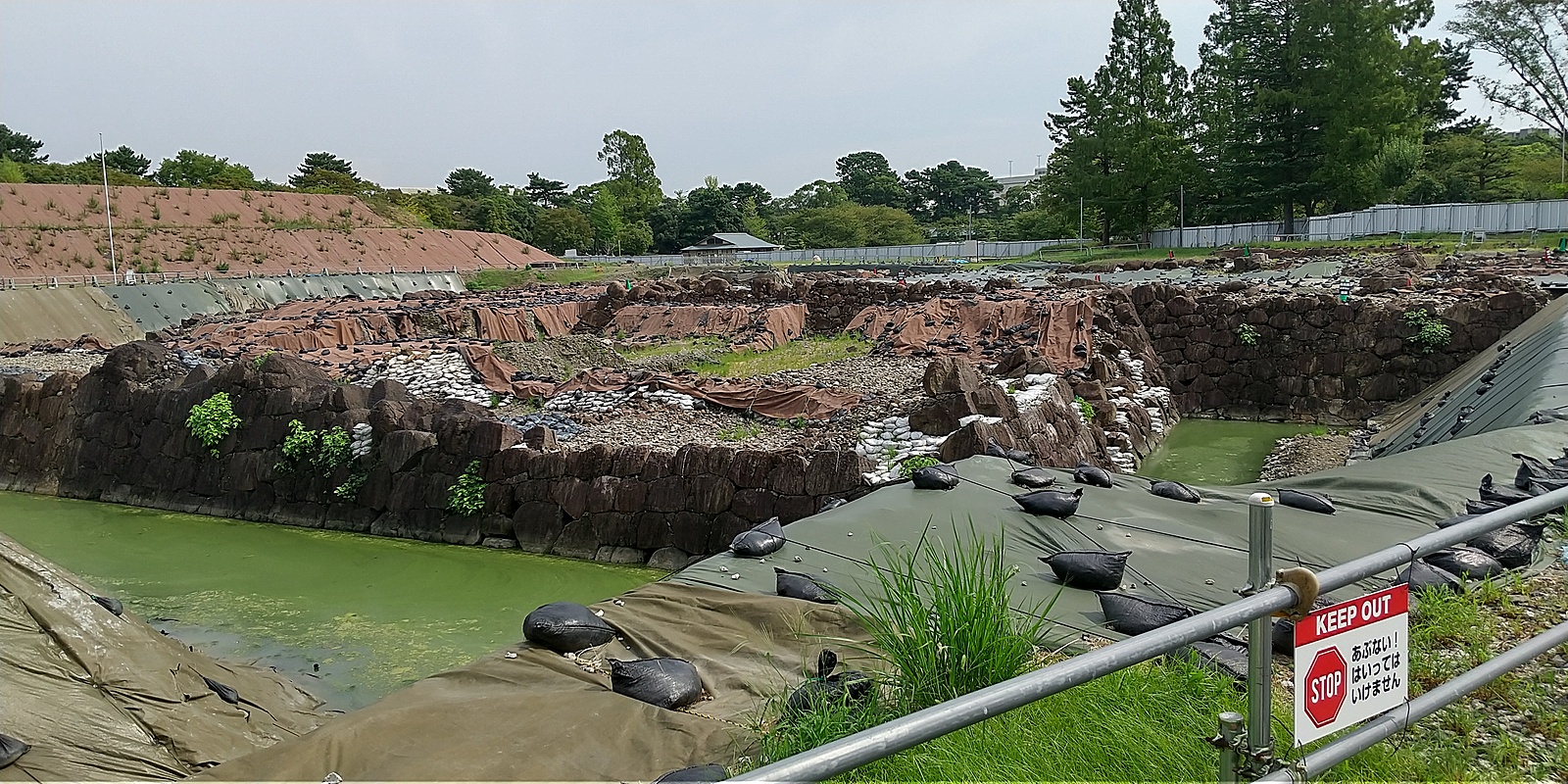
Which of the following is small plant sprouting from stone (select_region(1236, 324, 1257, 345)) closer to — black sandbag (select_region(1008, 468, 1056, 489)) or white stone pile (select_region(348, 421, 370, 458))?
black sandbag (select_region(1008, 468, 1056, 489))

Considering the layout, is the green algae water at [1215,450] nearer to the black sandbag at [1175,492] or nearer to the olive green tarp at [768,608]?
the olive green tarp at [768,608]

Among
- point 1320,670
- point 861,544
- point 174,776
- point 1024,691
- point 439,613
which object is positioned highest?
point 1024,691

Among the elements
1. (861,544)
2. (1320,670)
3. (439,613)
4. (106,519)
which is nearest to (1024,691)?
(1320,670)

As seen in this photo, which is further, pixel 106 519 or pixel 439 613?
pixel 106 519

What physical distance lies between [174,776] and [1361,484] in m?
6.72

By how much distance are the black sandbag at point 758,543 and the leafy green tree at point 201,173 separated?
2326 inches

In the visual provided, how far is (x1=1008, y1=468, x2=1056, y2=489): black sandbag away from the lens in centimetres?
600

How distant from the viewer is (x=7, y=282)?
28906mm

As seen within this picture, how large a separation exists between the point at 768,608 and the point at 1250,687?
2522 mm

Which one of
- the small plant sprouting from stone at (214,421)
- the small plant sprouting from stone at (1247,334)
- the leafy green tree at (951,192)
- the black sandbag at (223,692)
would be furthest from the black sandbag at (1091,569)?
the leafy green tree at (951,192)

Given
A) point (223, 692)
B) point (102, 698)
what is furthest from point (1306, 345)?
point (102, 698)

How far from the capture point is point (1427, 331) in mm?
15484

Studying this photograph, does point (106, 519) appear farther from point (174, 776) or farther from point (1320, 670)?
point (1320, 670)

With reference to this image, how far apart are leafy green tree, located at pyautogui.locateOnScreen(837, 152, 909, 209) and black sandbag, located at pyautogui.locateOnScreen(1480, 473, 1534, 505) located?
66.5 m
